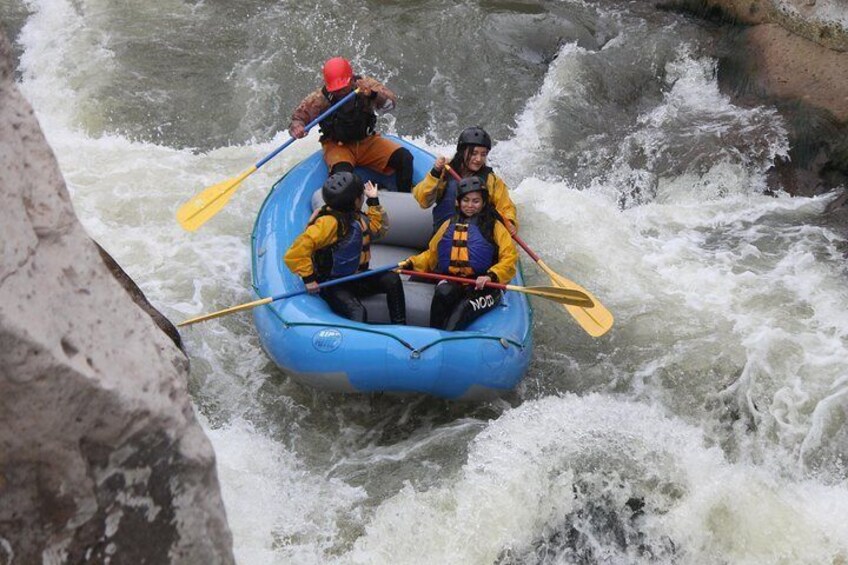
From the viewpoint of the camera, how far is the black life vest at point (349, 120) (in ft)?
18.9

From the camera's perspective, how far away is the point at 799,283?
5.79 meters

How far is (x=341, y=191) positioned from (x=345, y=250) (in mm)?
343

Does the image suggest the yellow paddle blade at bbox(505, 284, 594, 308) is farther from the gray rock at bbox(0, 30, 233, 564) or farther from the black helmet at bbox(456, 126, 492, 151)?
the gray rock at bbox(0, 30, 233, 564)

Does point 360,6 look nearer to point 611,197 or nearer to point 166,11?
point 166,11

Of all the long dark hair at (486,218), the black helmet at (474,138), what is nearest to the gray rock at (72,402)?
the long dark hair at (486,218)

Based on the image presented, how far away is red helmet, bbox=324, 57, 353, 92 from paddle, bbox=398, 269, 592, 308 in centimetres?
157

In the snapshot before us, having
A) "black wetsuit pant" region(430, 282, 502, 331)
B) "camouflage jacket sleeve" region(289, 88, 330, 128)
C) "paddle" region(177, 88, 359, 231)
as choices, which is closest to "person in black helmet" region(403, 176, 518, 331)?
"black wetsuit pant" region(430, 282, 502, 331)

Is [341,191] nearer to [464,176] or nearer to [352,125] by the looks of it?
[464,176]

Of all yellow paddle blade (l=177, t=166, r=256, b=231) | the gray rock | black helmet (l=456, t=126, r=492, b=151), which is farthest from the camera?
yellow paddle blade (l=177, t=166, r=256, b=231)

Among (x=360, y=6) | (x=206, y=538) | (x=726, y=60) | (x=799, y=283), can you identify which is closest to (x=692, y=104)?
(x=726, y=60)

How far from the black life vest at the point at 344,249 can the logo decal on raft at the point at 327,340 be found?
1.39 feet

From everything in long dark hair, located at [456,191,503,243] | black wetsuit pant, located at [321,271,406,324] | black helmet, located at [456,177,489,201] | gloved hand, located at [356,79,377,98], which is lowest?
black wetsuit pant, located at [321,271,406,324]

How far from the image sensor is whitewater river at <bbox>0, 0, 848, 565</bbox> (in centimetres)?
416

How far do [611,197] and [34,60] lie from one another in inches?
213
